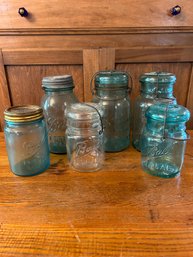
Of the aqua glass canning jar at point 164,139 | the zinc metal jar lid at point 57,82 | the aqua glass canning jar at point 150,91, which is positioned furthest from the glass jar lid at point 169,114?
the zinc metal jar lid at point 57,82

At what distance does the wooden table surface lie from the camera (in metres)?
0.35

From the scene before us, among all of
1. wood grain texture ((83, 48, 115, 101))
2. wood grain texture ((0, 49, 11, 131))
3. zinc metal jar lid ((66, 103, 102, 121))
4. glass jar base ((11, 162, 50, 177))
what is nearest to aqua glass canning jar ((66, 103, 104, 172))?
zinc metal jar lid ((66, 103, 102, 121))

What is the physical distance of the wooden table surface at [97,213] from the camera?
0.35m

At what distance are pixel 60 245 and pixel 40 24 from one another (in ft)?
2.23

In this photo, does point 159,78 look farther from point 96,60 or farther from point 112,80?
point 96,60

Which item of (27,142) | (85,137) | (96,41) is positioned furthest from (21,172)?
(96,41)

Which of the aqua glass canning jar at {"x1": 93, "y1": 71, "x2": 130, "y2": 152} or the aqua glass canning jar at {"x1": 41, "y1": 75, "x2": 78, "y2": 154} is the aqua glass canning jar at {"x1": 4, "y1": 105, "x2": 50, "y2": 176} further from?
the aqua glass canning jar at {"x1": 93, "y1": 71, "x2": 130, "y2": 152}

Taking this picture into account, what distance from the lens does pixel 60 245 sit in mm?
353

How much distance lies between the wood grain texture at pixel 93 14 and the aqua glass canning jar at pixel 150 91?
8.3 inches

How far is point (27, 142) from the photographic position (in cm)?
55

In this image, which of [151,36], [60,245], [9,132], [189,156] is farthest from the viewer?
[151,36]

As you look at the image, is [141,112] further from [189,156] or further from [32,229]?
[32,229]

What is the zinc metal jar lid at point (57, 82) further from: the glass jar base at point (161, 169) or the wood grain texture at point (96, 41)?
the glass jar base at point (161, 169)

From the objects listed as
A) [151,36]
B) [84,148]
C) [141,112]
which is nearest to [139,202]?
[84,148]
